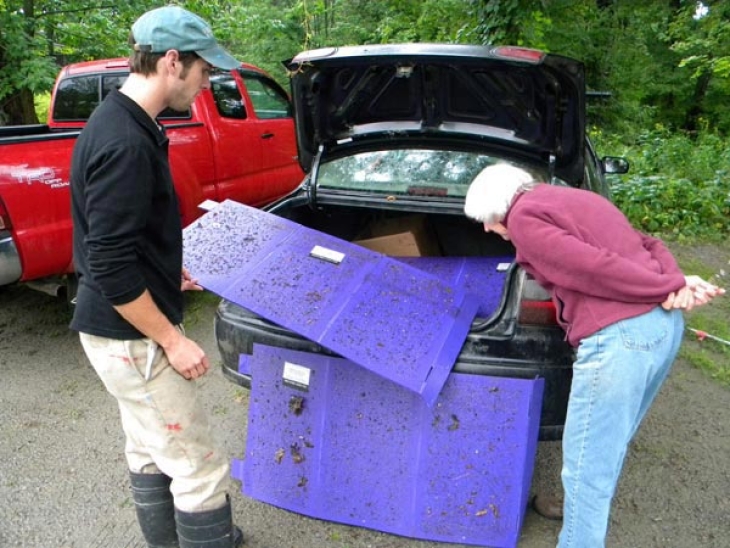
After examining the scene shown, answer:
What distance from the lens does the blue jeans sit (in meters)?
2.11

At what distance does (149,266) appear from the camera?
2.04m

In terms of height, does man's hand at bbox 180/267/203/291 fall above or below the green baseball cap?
below

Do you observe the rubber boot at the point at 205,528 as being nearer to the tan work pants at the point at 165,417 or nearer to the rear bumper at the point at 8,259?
the tan work pants at the point at 165,417

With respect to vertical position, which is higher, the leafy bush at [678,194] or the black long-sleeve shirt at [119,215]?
the black long-sleeve shirt at [119,215]

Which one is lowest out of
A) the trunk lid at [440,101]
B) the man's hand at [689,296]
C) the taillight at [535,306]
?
the taillight at [535,306]

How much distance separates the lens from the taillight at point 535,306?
2.50 meters

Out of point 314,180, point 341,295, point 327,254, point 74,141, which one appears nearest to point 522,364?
point 341,295

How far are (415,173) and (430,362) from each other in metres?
1.64

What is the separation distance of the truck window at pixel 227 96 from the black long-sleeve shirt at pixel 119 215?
4.38 metres

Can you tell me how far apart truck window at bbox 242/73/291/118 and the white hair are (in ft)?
16.0

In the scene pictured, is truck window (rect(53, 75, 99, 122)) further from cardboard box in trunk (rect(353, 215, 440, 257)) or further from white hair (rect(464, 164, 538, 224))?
white hair (rect(464, 164, 538, 224))

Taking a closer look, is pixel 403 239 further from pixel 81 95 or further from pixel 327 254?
pixel 81 95

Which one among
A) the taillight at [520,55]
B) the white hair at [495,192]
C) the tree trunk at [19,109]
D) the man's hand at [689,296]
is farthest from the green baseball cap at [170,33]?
the tree trunk at [19,109]

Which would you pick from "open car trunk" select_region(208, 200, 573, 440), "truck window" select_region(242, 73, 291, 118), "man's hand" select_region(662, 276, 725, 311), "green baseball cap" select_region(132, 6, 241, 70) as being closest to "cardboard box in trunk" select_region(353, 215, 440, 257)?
"open car trunk" select_region(208, 200, 573, 440)
